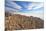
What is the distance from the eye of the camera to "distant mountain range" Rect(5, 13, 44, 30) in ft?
4.90

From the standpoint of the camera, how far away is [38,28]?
5.09ft

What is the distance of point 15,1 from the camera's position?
152cm

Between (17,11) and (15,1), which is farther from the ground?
(15,1)

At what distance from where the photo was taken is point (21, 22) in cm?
152

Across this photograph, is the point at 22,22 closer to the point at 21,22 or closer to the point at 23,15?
the point at 21,22

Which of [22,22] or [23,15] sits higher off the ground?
[23,15]

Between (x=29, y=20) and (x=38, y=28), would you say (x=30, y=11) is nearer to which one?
(x=29, y=20)

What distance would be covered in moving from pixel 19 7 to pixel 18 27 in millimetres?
346

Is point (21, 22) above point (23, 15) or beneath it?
beneath

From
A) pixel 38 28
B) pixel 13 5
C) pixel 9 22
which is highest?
pixel 13 5

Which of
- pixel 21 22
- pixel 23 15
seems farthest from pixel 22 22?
pixel 23 15

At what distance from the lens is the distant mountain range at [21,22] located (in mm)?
1492
